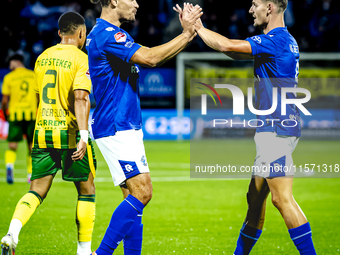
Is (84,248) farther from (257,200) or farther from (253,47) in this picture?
(253,47)

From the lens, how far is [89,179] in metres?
3.84

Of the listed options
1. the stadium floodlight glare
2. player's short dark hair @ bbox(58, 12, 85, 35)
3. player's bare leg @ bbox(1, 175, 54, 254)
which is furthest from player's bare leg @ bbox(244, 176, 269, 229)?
the stadium floodlight glare

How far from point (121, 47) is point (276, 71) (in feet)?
3.74

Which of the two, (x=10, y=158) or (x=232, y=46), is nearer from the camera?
(x=232, y=46)

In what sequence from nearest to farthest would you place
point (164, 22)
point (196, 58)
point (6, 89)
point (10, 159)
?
1. point (10, 159)
2. point (6, 89)
3. point (196, 58)
4. point (164, 22)

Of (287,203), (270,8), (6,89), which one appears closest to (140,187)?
(287,203)

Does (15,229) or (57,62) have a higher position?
(57,62)

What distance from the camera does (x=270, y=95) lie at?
11.0ft

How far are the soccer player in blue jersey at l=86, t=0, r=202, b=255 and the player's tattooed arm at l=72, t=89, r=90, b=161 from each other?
317 mm

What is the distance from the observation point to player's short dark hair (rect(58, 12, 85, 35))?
12.4 feet

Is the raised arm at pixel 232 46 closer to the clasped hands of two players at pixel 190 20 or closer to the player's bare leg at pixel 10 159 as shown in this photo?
the clasped hands of two players at pixel 190 20

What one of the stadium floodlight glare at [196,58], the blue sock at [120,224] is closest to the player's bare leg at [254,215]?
the blue sock at [120,224]

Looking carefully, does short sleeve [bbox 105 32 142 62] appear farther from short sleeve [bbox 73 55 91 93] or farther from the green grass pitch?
the green grass pitch

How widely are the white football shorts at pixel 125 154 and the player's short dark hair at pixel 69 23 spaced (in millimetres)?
1098
